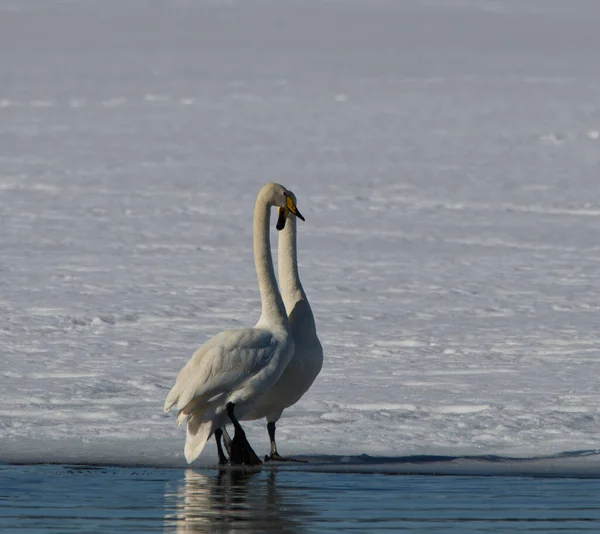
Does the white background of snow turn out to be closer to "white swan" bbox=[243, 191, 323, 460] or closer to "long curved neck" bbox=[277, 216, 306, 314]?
"white swan" bbox=[243, 191, 323, 460]

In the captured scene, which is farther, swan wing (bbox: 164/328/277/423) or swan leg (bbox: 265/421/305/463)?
swan leg (bbox: 265/421/305/463)

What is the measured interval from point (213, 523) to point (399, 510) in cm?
75

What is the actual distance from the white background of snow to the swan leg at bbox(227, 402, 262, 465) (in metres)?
0.31

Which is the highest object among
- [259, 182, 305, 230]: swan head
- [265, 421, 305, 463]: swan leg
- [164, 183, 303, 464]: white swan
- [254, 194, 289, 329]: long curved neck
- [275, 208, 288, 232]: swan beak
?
[259, 182, 305, 230]: swan head

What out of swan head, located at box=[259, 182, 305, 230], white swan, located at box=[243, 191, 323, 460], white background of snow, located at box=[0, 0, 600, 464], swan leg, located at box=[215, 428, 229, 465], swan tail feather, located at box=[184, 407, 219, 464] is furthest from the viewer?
white background of snow, located at box=[0, 0, 600, 464]

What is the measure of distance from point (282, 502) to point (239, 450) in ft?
3.48

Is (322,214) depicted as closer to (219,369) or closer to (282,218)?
(282,218)

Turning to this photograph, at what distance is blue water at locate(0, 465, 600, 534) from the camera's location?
4.98 metres

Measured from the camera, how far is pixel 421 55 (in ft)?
86.3

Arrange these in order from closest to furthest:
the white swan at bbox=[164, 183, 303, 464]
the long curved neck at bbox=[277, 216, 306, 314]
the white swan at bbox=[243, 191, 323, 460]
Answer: the white swan at bbox=[164, 183, 303, 464] < the white swan at bbox=[243, 191, 323, 460] < the long curved neck at bbox=[277, 216, 306, 314]

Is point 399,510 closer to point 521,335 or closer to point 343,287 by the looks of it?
point 521,335

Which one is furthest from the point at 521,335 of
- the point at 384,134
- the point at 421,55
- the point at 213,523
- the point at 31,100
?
the point at 421,55

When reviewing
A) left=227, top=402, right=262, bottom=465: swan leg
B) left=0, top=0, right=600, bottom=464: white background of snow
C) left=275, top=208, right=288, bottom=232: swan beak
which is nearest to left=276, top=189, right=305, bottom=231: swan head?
left=275, top=208, right=288, bottom=232: swan beak

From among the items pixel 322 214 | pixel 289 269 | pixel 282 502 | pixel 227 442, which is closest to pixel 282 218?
pixel 289 269
